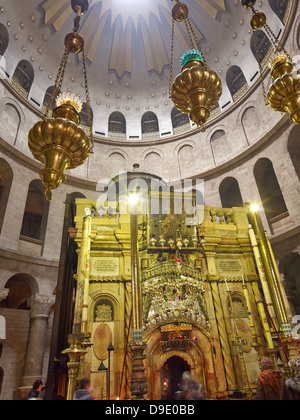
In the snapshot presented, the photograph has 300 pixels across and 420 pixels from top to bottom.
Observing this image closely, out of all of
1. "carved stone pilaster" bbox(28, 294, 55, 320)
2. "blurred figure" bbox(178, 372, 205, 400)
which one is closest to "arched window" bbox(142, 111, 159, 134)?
"carved stone pilaster" bbox(28, 294, 55, 320)

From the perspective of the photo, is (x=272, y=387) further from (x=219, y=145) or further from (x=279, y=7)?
(x=279, y=7)

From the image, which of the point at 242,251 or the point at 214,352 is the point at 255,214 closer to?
the point at 242,251

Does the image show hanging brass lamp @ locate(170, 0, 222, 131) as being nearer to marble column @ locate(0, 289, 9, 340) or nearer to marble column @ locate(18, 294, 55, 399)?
marble column @ locate(0, 289, 9, 340)

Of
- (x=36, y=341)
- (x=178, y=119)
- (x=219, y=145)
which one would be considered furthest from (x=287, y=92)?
(x=178, y=119)

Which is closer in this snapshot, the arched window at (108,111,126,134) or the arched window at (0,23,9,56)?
the arched window at (0,23,9,56)

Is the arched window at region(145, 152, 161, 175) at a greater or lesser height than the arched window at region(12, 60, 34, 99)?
lesser

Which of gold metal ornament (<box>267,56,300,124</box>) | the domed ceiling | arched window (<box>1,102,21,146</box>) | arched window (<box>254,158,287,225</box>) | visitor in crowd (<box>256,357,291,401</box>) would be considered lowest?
visitor in crowd (<box>256,357,291,401</box>)

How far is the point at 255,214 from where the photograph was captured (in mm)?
7398

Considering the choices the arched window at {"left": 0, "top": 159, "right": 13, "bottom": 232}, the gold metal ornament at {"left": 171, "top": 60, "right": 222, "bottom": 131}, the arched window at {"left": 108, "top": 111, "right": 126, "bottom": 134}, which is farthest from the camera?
the arched window at {"left": 108, "top": 111, "right": 126, "bottom": 134}

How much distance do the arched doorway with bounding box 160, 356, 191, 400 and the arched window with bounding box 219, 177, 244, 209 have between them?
11238 mm

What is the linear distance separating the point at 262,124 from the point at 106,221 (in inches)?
449

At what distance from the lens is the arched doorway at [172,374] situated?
728 cm

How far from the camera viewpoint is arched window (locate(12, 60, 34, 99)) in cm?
1600
